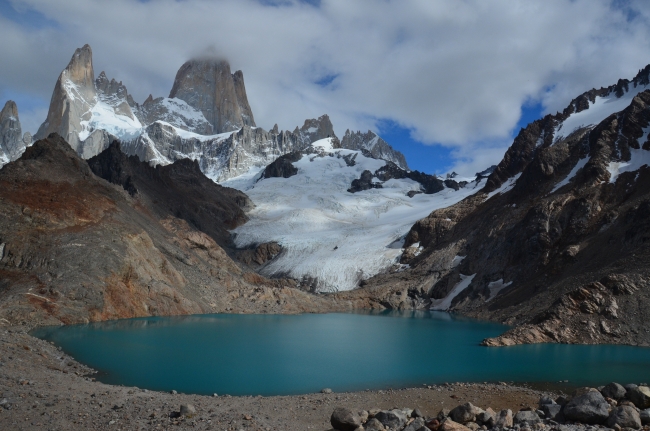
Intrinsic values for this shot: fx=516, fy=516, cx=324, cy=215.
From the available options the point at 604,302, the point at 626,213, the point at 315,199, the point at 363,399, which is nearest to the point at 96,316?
the point at 363,399

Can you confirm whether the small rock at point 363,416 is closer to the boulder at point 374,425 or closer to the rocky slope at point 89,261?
the boulder at point 374,425

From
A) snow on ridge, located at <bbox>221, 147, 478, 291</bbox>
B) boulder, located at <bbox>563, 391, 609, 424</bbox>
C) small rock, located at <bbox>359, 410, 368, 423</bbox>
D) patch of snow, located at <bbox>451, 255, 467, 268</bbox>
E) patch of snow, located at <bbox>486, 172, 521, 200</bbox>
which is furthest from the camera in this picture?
snow on ridge, located at <bbox>221, 147, 478, 291</bbox>

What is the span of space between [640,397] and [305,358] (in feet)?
62.0

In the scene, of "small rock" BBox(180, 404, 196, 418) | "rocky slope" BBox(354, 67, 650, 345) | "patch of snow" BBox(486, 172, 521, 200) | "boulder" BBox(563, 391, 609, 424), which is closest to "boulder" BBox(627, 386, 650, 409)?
"boulder" BBox(563, 391, 609, 424)

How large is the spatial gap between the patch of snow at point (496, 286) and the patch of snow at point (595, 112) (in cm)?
4266

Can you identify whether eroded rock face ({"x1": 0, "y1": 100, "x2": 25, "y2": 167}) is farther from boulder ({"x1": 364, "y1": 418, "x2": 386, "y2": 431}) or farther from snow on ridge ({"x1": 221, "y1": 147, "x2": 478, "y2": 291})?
boulder ({"x1": 364, "y1": 418, "x2": 386, "y2": 431})

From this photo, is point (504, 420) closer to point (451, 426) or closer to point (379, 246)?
point (451, 426)

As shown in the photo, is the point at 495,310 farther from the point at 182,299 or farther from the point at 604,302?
the point at 182,299

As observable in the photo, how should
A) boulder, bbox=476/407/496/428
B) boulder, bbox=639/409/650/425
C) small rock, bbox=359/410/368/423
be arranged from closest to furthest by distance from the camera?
boulder, bbox=639/409/650/425, boulder, bbox=476/407/496/428, small rock, bbox=359/410/368/423

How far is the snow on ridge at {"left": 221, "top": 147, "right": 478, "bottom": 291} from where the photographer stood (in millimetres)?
100938

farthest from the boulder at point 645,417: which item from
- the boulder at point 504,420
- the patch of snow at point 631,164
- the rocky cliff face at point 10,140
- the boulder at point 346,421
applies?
the rocky cliff face at point 10,140

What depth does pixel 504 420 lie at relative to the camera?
42.2ft

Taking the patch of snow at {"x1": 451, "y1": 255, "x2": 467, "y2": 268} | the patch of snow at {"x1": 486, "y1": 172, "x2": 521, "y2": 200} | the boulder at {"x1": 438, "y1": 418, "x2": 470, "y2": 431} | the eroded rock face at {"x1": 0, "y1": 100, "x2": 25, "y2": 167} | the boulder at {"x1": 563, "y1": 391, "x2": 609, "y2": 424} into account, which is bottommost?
the boulder at {"x1": 438, "y1": 418, "x2": 470, "y2": 431}

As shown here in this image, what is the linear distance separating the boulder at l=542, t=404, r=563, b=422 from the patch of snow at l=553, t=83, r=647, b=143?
90.6 m
